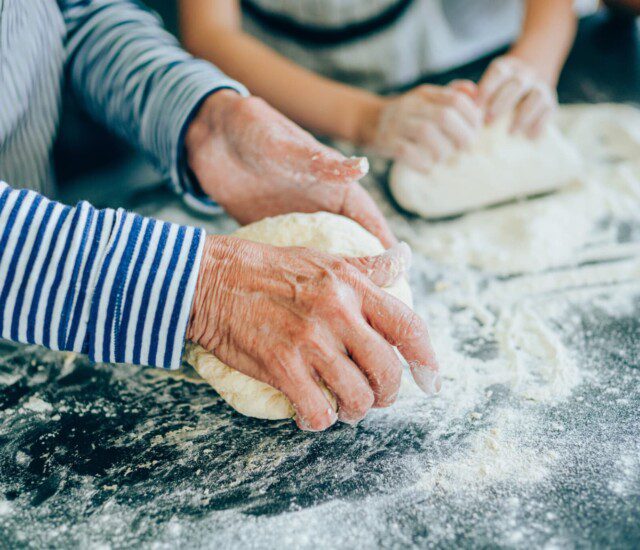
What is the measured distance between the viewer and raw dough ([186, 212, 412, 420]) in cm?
83

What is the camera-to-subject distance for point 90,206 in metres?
0.76

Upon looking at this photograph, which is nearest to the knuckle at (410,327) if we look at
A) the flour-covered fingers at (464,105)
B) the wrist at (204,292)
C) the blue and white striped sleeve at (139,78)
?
the wrist at (204,292)

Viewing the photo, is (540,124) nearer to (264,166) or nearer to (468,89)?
(468,89)

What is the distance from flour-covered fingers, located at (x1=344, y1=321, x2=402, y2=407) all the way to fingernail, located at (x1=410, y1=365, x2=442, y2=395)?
0.16ft

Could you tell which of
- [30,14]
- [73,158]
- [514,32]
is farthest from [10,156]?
[514,32]

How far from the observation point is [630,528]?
27.8 inches

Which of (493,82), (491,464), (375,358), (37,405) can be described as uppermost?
(493,82)

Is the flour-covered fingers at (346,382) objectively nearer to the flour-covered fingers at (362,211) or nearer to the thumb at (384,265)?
the thumb at (384,265)

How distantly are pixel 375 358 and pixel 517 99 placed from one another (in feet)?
2.81

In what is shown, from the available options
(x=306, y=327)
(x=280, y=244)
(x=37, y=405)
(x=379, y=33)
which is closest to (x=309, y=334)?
(x=306, y=327)

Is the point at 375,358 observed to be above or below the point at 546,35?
below

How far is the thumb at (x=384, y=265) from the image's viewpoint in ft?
2.76

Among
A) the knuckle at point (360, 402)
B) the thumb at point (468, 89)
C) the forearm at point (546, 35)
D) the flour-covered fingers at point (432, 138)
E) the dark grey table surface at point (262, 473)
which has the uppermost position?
the forearm at point (546, 35)

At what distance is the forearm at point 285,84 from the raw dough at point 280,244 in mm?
488
